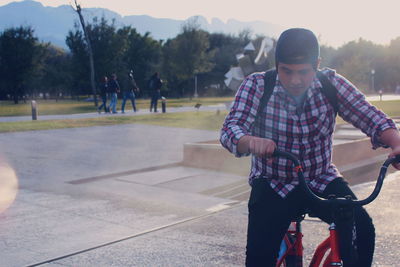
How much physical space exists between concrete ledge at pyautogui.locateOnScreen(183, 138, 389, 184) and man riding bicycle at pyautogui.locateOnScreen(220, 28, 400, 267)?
551cm

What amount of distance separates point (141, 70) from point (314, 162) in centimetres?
6329

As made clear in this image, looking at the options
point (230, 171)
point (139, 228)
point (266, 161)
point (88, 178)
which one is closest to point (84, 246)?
point (139, 228)

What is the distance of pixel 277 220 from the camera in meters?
2.63

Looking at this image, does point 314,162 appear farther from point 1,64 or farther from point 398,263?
point 1,64

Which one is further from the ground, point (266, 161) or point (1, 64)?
point (1, 64)

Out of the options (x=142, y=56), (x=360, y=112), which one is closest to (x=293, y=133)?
(x=360, y=112)

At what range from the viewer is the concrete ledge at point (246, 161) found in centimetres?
857

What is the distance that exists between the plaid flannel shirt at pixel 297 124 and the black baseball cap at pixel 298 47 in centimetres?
23

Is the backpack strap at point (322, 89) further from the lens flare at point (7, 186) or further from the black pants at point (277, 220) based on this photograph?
the lens flare at point (7, 186)

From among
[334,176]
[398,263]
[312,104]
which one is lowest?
[398,263]

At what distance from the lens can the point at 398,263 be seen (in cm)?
430

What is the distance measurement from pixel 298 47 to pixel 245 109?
16.6 inches

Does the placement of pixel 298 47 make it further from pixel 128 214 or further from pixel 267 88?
pixel 128 214

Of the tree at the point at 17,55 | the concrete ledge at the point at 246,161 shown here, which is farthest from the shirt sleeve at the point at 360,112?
the tree at the point at 17,55
